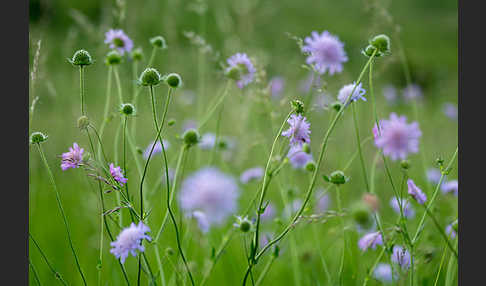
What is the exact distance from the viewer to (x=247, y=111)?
1.67 m

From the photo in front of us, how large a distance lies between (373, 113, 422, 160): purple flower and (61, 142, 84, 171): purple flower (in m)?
0.58

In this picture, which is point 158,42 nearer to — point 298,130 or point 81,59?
Result: point 81,59

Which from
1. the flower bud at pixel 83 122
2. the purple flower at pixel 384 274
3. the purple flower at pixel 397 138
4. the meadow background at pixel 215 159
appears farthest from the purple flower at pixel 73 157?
the purple flower at pixel 384 274

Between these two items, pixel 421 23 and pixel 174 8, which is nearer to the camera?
pixel 174 8

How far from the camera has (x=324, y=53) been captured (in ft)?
3.48

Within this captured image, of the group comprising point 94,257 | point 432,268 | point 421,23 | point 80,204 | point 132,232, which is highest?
point 421,23

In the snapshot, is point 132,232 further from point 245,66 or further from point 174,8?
point 174,8

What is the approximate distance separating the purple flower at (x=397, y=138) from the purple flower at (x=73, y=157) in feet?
1.91

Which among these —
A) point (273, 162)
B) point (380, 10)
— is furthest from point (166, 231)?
point (380, 10)

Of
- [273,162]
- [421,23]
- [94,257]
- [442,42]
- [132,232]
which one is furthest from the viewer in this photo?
[442,42]

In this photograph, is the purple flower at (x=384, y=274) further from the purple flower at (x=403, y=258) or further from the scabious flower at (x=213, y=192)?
the scabious flower at (x=213, y=192)

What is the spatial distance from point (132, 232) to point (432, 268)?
1.19 m

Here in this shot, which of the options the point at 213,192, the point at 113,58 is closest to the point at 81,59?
the point at 113,58

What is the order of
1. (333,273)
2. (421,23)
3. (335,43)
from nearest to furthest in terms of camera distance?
(335,43) < (333,273) < (421,23)
